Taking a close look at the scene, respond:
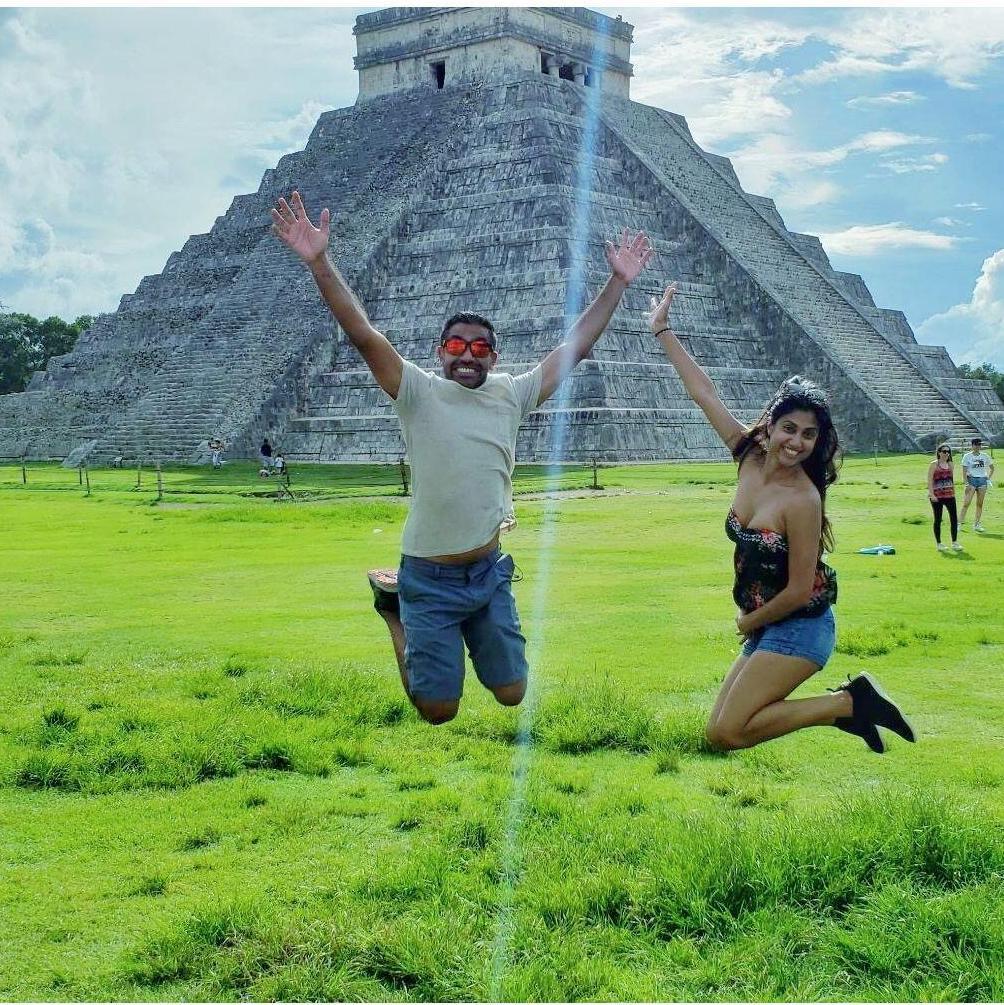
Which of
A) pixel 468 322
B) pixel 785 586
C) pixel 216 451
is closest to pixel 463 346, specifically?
pixel 468 322

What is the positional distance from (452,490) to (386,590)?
81 cm

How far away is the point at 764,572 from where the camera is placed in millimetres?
5289

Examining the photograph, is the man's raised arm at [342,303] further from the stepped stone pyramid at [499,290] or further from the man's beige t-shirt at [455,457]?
the stepped stone pyramid at [499,290]

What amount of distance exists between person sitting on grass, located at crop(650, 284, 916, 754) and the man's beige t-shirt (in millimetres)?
1018

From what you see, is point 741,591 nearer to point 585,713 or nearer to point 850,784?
point 850,784

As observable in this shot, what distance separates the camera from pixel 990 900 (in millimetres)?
4922

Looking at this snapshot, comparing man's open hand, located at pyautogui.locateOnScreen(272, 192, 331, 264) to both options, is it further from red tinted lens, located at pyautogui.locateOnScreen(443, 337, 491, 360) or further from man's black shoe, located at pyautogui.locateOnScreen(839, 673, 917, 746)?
man's black shoe, located at pyautogui.locateOnScreen(839, 673, 917, 746)

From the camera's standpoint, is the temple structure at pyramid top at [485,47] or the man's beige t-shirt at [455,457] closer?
the man's beige t-shirt at [455,457]

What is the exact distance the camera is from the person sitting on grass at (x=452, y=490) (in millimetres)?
5344

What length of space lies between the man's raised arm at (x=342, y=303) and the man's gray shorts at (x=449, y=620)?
2.69 ft

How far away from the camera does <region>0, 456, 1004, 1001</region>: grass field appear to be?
465 centimetres

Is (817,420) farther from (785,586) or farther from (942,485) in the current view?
(942,485)

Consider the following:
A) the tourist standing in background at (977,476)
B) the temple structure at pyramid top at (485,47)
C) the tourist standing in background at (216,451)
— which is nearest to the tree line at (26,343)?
the temple structure at pyramid top at (485,47)

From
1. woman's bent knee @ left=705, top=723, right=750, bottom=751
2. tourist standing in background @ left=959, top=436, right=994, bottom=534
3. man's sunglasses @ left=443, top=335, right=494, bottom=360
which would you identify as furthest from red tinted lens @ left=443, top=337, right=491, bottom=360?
tourist standing in background @ left=959, top=436, right=994, bottom=534
